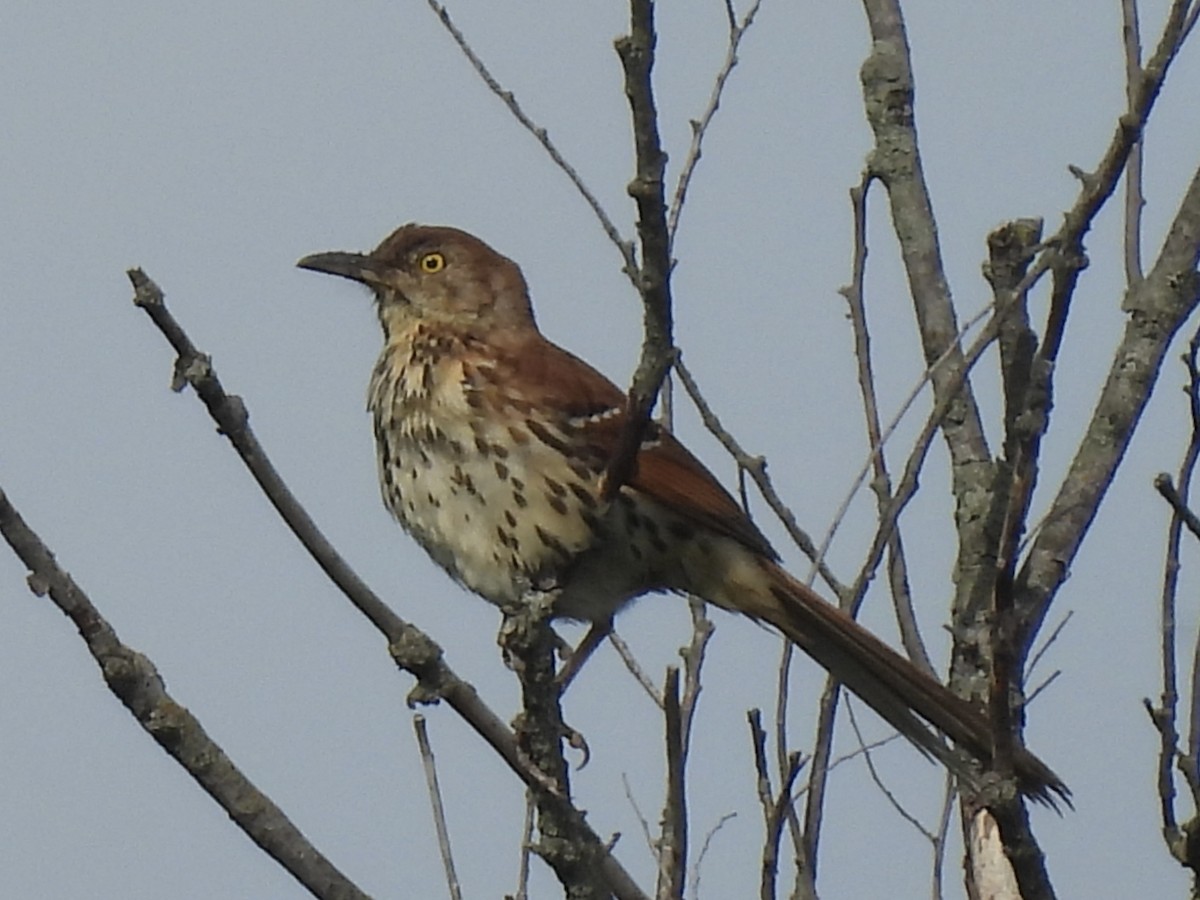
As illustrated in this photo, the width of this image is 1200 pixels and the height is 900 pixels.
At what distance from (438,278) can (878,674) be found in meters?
1.60

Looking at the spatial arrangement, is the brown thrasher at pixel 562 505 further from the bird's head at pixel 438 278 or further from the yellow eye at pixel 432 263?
the yellow eye at pixel 432 263

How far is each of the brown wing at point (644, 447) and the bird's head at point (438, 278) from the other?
17.7 inches

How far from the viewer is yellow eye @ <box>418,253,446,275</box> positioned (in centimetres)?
498

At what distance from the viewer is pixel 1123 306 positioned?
12.6 ft

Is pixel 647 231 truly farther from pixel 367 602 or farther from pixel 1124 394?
pixel 1124 394

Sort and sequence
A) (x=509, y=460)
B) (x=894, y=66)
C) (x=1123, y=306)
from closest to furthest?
(x=1123, y=306) → (x=509, y=460) → (x=894, y=66)

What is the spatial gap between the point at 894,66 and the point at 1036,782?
1.94 meters

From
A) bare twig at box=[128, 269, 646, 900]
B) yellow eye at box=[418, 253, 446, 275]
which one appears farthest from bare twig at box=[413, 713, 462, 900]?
yellow eye at box=[418, 253, 446, 275]

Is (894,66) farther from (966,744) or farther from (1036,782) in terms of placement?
(1036,782)

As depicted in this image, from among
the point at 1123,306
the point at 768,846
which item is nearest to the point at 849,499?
the point at 1123,306

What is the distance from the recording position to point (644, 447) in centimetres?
418

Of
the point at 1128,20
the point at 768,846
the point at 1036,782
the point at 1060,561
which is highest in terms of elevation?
the point at 1128,20

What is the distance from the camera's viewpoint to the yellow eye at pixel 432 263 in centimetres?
498

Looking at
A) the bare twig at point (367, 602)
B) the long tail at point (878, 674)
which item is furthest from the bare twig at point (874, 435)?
the bare twig at point (367, 602)
